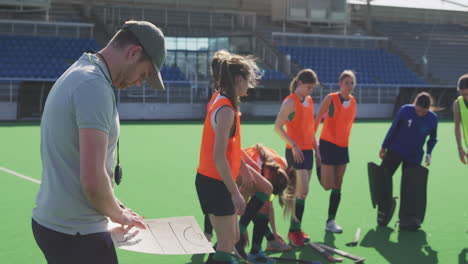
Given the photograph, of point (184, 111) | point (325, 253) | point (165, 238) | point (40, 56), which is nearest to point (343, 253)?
point (325, 253)

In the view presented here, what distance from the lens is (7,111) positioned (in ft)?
76.2

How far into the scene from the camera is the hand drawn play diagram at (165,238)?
7.48ft

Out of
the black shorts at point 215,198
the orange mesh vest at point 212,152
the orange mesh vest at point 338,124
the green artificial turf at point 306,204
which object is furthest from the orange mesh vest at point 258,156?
the orange mesh vest at point 338,124

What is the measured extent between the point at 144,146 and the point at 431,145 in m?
9.13

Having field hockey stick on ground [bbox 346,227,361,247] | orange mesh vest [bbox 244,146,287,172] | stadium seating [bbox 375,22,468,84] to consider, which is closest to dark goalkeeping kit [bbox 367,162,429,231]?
field hockey stick on ground [bbox 346,227,361,247]

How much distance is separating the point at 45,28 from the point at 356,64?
58.9 ft

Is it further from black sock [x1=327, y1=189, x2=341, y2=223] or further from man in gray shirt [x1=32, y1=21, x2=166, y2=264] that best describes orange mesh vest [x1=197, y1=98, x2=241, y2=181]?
black sock [x1=327, y1=189, x2=341, y2=223]

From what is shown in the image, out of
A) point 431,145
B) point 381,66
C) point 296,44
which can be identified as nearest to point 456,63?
point 381,66

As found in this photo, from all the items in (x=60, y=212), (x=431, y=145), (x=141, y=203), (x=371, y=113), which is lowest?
(x=371, y=113)

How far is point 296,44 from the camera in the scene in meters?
32.1

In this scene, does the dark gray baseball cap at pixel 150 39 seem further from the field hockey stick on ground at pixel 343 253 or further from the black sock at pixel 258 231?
the field hockey stick on ground at pixel 343 253

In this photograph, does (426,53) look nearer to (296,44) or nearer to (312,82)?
(296,44)

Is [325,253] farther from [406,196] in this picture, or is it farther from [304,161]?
[406,196]

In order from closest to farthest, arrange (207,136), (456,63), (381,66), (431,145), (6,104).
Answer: (207,136) < (431,145) < (6,104) < (381,66) < (456,63)
